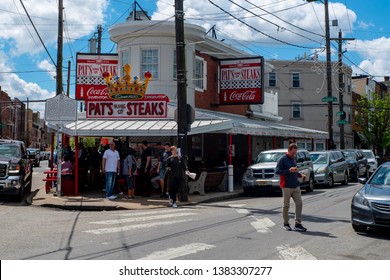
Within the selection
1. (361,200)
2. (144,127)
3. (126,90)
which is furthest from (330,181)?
(361,200)

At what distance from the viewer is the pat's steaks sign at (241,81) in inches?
888

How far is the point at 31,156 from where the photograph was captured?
17.3 m

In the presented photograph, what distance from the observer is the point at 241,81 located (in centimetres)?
2336

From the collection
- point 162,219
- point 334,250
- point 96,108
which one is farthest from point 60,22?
point 334,250

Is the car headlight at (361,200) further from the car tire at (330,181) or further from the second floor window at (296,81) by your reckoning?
the second floor window at (296,81)

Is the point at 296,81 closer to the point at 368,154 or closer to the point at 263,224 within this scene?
the point at 368,154

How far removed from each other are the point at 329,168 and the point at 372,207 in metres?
12.9

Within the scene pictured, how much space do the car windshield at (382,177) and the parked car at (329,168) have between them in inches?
424

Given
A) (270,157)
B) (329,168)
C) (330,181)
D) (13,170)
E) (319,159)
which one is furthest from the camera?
(319,159)

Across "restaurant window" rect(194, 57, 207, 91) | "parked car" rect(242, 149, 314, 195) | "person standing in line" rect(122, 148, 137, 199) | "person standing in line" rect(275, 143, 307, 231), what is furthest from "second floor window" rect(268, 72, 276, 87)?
"person standing in line" rect(275, 143, 307, 231)

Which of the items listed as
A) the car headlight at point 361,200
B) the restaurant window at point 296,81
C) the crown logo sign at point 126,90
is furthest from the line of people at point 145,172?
the restaurant window at point 296,81

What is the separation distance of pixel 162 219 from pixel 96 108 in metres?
7.53

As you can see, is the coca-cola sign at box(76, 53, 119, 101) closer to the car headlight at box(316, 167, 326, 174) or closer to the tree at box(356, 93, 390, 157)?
the car headlight at box(316, 167, 326, 174)

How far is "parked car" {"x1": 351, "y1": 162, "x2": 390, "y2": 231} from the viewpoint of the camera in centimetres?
871
